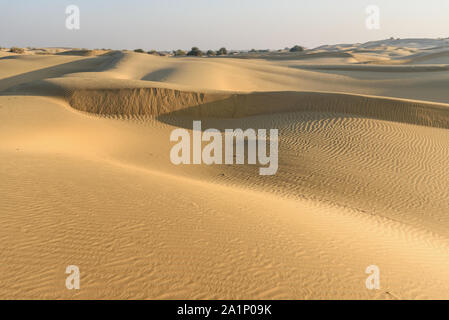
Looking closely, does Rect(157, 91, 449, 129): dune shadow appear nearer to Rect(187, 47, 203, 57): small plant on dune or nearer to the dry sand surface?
the dry sand surface

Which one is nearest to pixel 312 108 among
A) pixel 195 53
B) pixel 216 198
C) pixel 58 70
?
pixel 216 198

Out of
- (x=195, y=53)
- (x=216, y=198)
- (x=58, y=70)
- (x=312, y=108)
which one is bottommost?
(x=216, y=198)

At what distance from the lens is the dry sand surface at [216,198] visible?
383cm

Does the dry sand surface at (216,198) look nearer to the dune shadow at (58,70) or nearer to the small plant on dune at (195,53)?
the dune shadow at (58,70)

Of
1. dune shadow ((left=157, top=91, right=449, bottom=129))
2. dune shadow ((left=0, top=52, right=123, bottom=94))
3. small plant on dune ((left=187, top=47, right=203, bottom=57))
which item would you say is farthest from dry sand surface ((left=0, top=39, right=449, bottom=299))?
small plant on dune ((left=187, top=47, right=203, bottom=57))

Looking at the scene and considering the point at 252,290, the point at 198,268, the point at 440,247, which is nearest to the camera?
the point at 252,290

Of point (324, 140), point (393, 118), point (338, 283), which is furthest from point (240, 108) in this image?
point (338, 283)

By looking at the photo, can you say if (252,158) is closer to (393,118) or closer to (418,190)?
(418,190)

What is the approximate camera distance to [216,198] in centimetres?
654

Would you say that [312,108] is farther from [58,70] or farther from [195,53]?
[195,53]

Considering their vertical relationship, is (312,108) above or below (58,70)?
below

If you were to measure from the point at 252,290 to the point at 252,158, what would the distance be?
726 centimetres

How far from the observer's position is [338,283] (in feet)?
13.2

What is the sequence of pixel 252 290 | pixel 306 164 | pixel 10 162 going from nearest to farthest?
pixel 252 290
pixel 10 162
pixel 306 164
